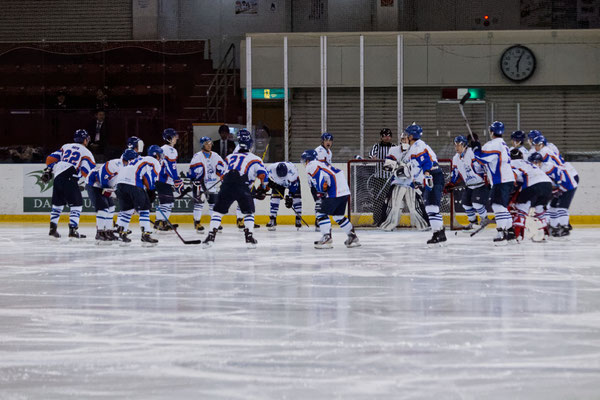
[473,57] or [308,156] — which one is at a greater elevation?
[473,57]

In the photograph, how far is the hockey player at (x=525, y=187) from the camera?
880 centimetres

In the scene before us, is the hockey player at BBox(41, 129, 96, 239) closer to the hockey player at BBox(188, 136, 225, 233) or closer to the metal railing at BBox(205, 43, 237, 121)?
the hockey player at BBox(188, 136, 225, 233)

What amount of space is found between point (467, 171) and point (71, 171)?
175 inches

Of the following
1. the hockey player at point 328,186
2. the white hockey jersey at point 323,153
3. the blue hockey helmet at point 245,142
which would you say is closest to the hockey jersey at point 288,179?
the white hockey jersey at point 323,153

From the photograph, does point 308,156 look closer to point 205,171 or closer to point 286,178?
point 286,178

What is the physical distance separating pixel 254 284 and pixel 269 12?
1286 centimetres

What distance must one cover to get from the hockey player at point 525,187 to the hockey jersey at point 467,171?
1.98 feet

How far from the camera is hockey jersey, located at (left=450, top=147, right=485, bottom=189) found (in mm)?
9766

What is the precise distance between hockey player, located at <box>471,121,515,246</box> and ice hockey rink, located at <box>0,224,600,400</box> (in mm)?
1100

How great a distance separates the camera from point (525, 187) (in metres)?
8.85

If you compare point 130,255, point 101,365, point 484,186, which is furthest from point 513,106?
point 101,365

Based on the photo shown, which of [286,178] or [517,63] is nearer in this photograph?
[286,178]

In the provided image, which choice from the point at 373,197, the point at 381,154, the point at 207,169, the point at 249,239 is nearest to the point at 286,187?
the point at 207,169

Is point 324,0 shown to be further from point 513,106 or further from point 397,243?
point 397,243
